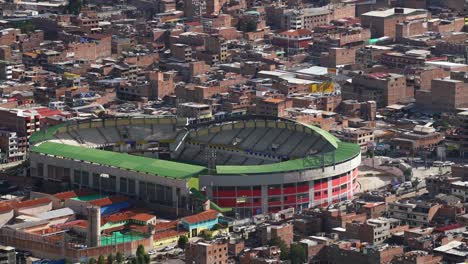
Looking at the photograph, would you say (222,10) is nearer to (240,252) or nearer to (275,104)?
(275,104)

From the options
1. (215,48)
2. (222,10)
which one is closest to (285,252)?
(215,48)

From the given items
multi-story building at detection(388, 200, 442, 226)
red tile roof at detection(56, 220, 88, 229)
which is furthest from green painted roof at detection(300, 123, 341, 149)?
red tile roof at detection(56, 220, 88, 229)

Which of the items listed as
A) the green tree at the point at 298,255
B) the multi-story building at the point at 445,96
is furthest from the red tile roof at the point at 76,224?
the multi-story building at the point at 445,96

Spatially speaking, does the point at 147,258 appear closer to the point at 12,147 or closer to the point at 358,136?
the point at 12,147

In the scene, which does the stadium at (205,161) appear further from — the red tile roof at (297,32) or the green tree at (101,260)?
the red tile roof at (297,32)

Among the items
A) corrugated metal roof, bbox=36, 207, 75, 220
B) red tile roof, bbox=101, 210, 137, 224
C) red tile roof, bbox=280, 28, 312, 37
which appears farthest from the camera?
red tile roof, bbox=280, 28, 312, 37

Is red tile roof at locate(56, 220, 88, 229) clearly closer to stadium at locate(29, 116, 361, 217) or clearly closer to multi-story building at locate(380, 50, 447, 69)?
stadium at locate(29, 116, 361, 217)
